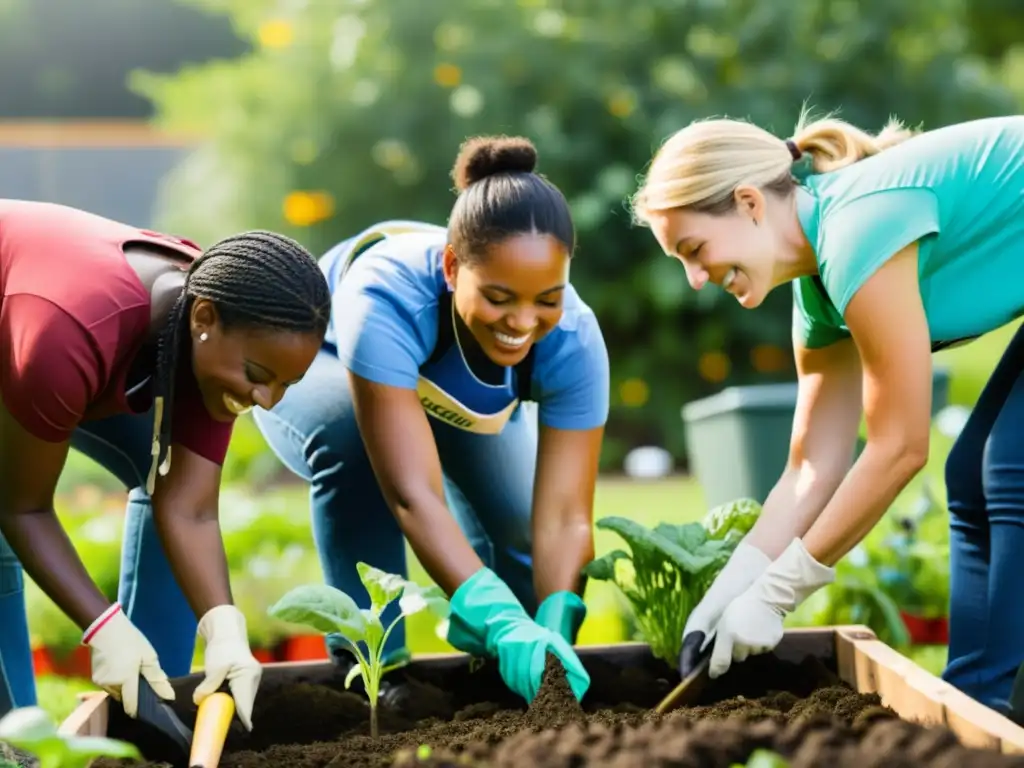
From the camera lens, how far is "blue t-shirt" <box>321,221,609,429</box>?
246 centimetres

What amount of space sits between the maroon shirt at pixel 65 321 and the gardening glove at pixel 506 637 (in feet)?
2.04

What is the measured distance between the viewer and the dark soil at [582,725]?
149cm

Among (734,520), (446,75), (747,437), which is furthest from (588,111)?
(734,520)

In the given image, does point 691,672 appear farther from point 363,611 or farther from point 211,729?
point 211,729

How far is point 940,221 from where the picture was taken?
7.33 feet

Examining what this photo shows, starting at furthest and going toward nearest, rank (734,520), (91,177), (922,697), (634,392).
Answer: (91,177)
(634,392)
(734,520)
(922,697)

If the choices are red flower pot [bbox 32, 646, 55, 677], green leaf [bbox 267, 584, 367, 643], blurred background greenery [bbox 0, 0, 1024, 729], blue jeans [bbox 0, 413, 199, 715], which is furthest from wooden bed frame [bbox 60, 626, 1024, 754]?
blurred background greenery [bbox 0, 0, 1024, 729]

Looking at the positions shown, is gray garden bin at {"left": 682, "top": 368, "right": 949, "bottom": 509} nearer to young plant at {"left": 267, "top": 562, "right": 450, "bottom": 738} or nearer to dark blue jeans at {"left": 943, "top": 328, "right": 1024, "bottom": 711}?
dark blue jeans at {"left": 943, "top": 328, "right": 1024, "bottom": 711}

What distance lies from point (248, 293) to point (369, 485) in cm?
76

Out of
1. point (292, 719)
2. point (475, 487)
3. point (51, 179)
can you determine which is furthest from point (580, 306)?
point (51, 179)

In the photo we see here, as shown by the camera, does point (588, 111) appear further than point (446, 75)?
No

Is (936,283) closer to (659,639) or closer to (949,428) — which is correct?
(659,639)

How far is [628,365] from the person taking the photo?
748cm

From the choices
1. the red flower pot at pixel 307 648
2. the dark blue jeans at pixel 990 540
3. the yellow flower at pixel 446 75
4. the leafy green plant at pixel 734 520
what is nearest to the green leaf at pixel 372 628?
the leafy green plant at pixel 734 520
